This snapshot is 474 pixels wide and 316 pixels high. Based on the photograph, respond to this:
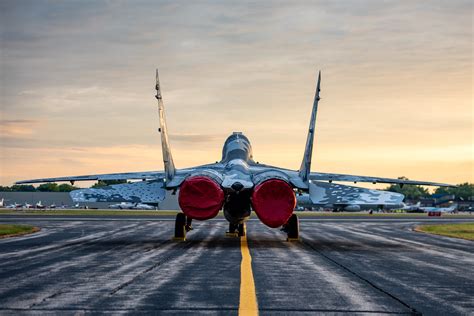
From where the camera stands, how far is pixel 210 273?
11914 millimetres

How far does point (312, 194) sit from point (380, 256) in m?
3.77

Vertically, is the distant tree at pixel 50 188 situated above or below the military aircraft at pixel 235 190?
above

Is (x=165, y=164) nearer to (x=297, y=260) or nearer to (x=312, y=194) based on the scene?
(x=312, y=194)

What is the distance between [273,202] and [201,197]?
207 cm

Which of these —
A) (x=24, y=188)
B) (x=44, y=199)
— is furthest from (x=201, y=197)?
(x=24, y=188)

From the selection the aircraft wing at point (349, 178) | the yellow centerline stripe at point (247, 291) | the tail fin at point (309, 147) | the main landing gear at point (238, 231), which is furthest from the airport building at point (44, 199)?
the yellow centerline stripe at point (247, 291)

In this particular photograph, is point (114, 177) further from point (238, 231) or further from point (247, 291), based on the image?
point (247, 291)

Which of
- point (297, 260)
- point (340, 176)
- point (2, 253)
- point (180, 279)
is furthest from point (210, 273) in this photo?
point (340, 176)

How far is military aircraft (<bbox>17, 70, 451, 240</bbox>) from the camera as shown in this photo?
17625mm

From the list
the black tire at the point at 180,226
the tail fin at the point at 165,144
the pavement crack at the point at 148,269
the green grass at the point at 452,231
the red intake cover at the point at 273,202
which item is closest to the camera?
the pavement crack at the point at 148,269

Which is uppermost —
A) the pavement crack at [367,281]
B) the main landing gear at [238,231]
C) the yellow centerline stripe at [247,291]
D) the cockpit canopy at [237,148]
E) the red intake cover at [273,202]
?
the cockpit canopy at [237,148]

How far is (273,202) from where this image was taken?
1761 cm

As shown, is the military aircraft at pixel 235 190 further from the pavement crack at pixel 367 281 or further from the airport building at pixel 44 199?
the airport building at pixel 44 199

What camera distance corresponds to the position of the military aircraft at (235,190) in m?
17.6
